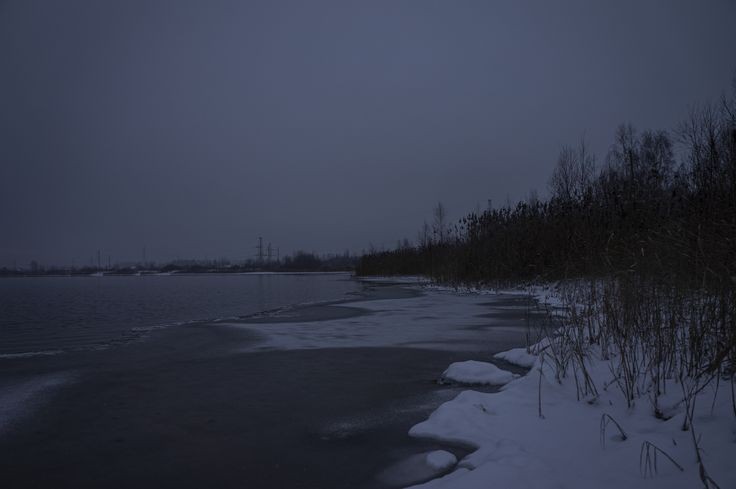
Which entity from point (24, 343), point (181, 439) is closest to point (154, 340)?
point (24, 343)

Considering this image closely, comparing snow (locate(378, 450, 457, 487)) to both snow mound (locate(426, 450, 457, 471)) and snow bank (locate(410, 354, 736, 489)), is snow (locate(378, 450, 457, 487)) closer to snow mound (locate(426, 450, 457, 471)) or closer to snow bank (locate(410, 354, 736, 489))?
snow mound (locate(426, 450, 457, 471))

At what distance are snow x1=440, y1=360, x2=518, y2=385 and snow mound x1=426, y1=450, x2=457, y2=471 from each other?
2.13 m

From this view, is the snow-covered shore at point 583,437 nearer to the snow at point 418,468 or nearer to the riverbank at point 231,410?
the snow at point 418,468

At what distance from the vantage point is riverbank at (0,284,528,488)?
3059mm

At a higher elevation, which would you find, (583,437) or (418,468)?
(583,437)

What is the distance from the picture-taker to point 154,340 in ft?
28.6

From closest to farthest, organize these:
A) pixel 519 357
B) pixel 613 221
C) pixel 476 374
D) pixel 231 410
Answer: pixel 231 410 → pixel 476 374 → pixel 519 357 → pixel 613 221

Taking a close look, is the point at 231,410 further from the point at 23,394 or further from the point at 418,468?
the point at 23,394

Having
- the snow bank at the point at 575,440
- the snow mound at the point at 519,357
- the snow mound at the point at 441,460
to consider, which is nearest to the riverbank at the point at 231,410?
the snow mound at the point at 441,460

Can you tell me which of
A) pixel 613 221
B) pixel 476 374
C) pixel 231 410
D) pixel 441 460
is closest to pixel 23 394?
pixel 231 410

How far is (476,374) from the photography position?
5363mm

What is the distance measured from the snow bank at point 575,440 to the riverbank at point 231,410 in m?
0.33

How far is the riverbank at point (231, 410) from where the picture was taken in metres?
3.06

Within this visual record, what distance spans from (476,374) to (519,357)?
1214mm
